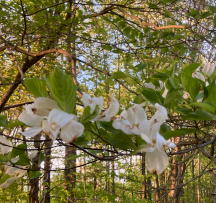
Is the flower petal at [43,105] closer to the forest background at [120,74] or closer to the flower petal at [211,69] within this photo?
the forest background at [120,74]

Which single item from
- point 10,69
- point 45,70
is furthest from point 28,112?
point 10,69

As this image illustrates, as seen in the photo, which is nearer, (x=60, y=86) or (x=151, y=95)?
(x=60, y=86)

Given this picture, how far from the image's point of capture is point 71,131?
0.27m

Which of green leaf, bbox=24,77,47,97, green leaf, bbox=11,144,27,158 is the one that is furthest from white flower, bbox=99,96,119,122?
green leaf, bbox=11,144,27,158

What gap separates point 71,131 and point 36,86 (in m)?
0.08

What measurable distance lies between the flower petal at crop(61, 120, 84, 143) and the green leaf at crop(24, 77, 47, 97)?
2.4 inches

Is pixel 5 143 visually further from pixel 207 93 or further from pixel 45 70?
pixel 45 70

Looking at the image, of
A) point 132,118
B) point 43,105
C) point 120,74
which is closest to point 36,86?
point 43,105

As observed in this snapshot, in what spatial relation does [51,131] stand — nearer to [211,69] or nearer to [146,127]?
[146,127]

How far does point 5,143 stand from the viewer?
419mm

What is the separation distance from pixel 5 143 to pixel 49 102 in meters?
0.21

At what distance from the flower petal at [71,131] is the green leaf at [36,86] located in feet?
0.20

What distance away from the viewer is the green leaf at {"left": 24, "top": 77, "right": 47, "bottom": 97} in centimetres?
28

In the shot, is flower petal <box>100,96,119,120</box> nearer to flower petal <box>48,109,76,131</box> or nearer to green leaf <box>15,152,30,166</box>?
flower petal <box>48,109,76,131</box>
